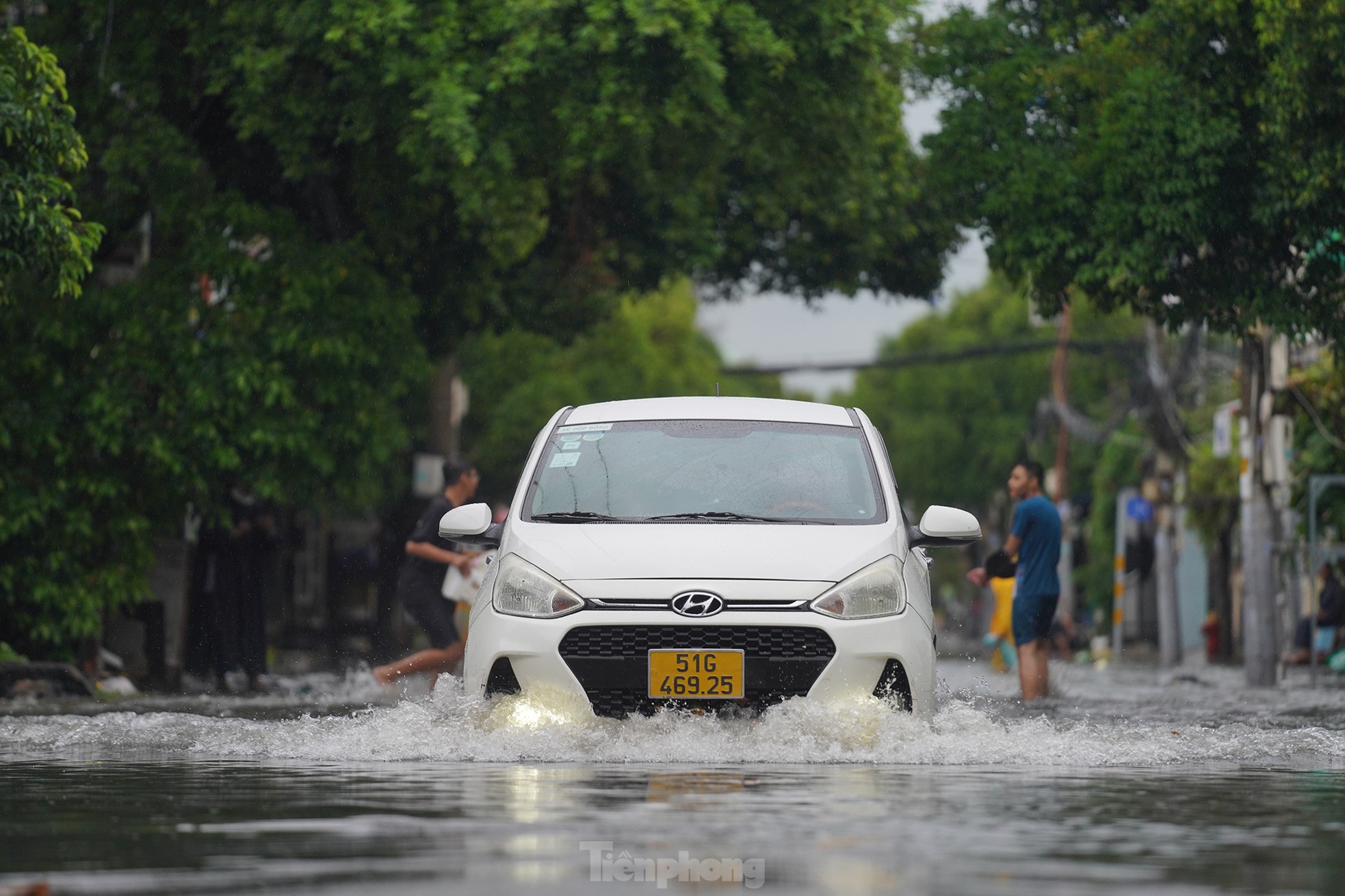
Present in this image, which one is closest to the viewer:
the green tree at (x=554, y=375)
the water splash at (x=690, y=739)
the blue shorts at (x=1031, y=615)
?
the water splash at (x=690, y=739)

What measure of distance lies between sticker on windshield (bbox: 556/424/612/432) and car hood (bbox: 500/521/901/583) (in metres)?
0.99

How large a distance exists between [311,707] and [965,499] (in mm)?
64649

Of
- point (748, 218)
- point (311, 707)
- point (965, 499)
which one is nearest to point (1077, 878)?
point (311, 707)

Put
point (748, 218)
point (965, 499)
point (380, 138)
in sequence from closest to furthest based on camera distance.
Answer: point (380, 138), point (748, 218), point (965, 499)

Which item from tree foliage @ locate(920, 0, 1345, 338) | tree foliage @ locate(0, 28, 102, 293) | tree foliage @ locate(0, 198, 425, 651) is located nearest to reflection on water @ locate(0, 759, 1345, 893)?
tree foliage @ locate(0, 28, 102, 293)

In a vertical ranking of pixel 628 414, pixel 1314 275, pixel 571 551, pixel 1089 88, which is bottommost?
pixel 571 551

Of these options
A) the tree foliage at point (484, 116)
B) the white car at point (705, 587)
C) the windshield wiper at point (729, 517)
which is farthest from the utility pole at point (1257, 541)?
the windshield wiper at point (729, 517)

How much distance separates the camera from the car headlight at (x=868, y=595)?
909 centimetres

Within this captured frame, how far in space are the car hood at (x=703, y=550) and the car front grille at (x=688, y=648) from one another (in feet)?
0.73

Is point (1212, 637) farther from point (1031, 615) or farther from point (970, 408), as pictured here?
point (970, 408)

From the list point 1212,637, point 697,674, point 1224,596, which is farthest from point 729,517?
point 1224,596

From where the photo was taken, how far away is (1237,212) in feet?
56.4

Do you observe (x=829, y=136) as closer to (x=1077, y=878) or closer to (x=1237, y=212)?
(x=1237, y=212)

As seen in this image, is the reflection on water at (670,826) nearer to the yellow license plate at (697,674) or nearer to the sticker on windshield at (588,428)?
the yellow license plate at (697,674)
